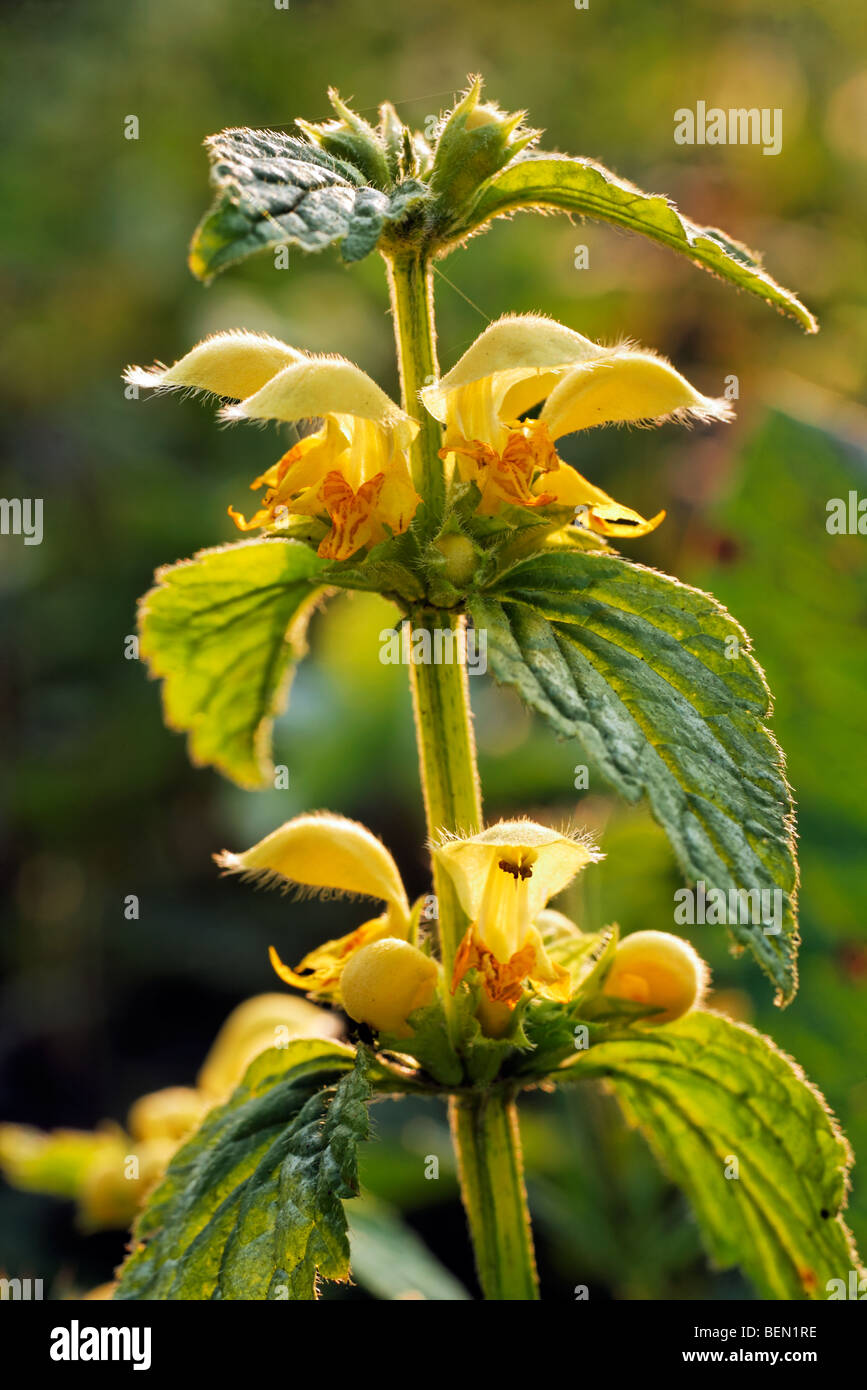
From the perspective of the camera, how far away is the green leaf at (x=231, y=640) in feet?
3.85

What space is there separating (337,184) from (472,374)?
0.16 m

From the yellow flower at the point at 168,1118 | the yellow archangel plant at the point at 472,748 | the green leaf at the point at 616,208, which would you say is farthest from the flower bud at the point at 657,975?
the yellow flower at the point at 168,1118

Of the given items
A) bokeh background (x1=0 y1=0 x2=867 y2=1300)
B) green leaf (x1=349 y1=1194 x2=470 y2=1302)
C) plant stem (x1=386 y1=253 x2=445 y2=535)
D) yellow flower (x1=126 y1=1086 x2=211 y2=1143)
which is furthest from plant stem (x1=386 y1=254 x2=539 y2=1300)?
yellow flower (x1=126 y1=1086 x2=211 y2=1143)

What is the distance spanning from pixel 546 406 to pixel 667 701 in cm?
30

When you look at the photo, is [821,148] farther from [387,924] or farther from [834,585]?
[387,924]

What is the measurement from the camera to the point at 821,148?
15.9 feet

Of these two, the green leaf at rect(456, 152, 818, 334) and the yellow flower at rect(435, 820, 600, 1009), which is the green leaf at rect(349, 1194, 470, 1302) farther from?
the green leaf at rect(456, 152, 818, 334)

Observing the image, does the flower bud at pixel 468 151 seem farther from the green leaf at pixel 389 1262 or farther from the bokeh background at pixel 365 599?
the green leaf at pixel 389 1262

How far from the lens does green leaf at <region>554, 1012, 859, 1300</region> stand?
108 cm

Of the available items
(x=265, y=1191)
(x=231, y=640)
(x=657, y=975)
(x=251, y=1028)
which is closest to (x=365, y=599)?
(x=231, y=640)

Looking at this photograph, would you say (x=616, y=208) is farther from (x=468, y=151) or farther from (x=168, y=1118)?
(x=168, y=1118)

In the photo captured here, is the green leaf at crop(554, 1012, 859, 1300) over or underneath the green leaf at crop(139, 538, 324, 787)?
underneath

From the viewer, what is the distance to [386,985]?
3.12 feet

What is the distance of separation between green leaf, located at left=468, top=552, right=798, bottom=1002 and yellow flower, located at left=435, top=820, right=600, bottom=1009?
156 millimetres
